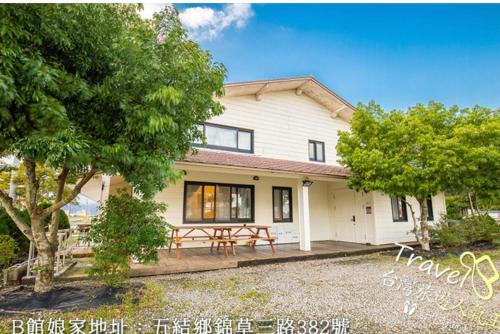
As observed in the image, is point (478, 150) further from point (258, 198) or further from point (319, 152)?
point (258, 198)

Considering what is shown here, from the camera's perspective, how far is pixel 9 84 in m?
2.49

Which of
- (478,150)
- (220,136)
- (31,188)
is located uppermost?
(220,136)

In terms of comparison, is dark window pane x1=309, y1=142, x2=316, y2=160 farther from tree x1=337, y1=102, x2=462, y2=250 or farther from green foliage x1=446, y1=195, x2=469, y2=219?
green foliage x1=446, y1=195, x2=469, y2=219

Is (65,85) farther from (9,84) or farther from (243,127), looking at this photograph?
(243,127)

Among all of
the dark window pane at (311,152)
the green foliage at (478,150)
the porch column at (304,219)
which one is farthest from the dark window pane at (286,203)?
the green foliage at (478,150)

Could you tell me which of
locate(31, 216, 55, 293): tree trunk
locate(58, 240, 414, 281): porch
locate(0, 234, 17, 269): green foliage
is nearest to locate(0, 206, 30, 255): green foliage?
locate(0, 234, 17, 269): green foliage

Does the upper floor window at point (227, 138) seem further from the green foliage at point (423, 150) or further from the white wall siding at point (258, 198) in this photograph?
the green foliage at point (423, 150)

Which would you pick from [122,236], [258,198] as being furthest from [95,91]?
[258,198]

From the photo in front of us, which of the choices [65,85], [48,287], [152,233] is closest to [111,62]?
[65,85]

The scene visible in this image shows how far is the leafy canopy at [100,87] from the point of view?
9.17 ft

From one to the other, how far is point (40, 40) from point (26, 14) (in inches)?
10.2

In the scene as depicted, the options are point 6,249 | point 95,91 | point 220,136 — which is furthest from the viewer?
point 220,136

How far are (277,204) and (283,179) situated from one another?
1.05 m

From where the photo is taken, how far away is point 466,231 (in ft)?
33.9
